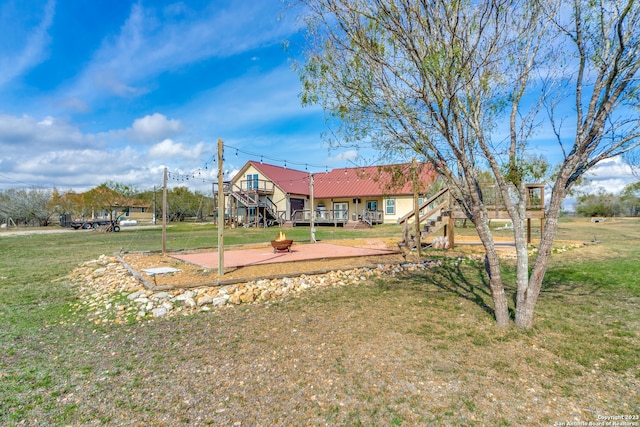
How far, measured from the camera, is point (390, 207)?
29.8 metres

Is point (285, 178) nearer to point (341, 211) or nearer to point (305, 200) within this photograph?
point (305, 200)

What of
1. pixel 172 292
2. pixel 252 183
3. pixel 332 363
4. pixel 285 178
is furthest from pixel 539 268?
pixel 285 178

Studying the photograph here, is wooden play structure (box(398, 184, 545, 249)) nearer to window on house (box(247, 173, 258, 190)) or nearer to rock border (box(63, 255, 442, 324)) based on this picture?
rock border (box(63, 255, 442, 324))

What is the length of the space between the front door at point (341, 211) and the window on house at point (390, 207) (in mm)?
3563

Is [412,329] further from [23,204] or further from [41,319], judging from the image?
[23,204]

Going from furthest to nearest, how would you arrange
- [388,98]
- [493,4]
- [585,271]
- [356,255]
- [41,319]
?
[356,255], [585,271], [41,319], [388,98], [493,4]

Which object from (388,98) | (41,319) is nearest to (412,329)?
(388,98)

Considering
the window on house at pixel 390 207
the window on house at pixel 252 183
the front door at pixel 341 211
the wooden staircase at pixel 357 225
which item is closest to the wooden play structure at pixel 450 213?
the wooden staircase at pixel 357 225

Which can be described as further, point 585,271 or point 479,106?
point 585,271

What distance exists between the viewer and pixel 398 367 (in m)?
3.46

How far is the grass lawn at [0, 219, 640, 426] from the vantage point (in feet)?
8.96

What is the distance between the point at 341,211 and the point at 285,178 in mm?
7296

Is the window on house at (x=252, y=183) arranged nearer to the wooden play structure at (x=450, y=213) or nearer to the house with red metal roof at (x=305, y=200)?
the house with red metal roof at (x=305, y=200)

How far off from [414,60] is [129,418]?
463cm
